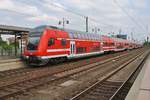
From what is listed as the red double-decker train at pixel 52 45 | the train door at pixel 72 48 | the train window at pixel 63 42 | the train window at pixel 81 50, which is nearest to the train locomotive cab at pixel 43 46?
the red double-decker train at pixel 52 45

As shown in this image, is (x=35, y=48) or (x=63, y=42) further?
(x=63, y=42)

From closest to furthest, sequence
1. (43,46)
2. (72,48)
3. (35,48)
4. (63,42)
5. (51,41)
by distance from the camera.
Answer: (43,46) → (35,48) → (51,41) → (63,42) → (72,48)

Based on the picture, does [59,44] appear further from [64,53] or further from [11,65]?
[11,65]

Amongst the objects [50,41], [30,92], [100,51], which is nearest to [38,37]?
[50,41]

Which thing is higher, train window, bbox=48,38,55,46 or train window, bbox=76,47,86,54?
train window, bbox=48,38,55,46

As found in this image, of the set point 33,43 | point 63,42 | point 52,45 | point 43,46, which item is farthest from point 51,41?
point 63,42

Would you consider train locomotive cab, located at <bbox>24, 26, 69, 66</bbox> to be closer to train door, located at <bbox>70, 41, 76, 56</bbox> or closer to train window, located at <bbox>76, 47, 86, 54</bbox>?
train door, located at <bbox>70, 41, 76, 56</bbox>

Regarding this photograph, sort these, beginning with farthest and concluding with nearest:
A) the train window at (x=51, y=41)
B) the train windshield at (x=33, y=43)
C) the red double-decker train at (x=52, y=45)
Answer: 1. the train window at (x=51, y=41)
2. the train windshield at (x=33, y=43)
3. the red double-decker train at (x=52, y=45)

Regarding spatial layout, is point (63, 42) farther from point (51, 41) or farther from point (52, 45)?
point (51, 41)

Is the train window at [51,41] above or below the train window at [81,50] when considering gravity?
above

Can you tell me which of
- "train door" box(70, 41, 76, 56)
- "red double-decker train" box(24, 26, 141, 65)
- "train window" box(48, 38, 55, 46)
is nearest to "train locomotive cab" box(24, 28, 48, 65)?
"red double-decker train" box(24, 26, 141, 65)

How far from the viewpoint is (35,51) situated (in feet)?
66.5

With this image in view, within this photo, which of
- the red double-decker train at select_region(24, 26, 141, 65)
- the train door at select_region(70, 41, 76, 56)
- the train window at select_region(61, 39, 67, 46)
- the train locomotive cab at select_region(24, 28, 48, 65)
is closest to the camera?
the train locomotive cab at select_region(24, 28, 48, 65)

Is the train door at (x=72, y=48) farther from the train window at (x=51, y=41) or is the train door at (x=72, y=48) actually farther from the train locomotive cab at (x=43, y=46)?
the train window at (x=51, y=41)
